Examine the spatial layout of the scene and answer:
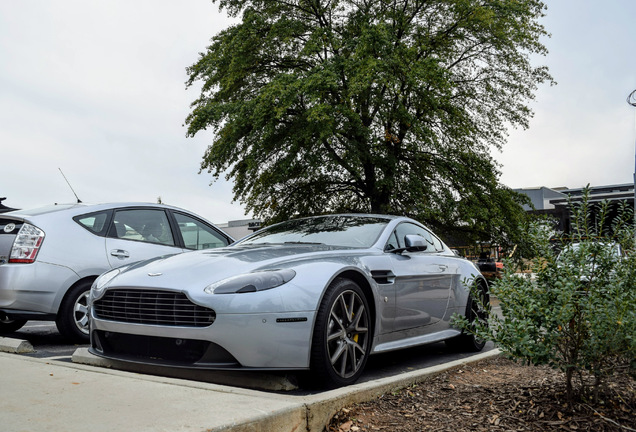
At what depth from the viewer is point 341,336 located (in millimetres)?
4203

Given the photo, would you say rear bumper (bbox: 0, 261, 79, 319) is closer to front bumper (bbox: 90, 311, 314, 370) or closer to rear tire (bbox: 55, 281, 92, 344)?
rear tire (bbox: 55, 281, 92, 344)

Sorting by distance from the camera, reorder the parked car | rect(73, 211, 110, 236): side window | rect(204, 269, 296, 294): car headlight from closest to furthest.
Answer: rect(204, 269, 296, 294): car headlight
the parked car
rect(73, 211, 110, 236): side window

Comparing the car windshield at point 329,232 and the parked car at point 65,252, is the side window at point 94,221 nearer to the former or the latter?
A: the parked car at point 65,252

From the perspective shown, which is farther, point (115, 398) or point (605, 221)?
point (605, 221)

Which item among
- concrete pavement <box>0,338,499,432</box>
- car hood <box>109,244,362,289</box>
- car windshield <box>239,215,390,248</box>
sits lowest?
concrete pavement <box>0,338,499,432</box>

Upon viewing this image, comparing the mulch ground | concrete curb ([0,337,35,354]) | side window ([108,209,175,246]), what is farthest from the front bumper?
side window ([108,209,175,246])

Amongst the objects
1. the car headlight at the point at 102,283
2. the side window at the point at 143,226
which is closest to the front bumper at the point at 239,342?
the car headlight at the point at 102,283

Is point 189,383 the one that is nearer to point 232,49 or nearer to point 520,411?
point 520,411

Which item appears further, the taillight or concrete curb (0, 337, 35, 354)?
the taillight

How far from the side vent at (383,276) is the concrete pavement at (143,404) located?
99 cm

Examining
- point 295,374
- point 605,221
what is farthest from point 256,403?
point 605,221

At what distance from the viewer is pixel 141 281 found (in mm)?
4230

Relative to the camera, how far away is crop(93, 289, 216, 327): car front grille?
12.8 feet

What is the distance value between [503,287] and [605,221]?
2.93 feet
